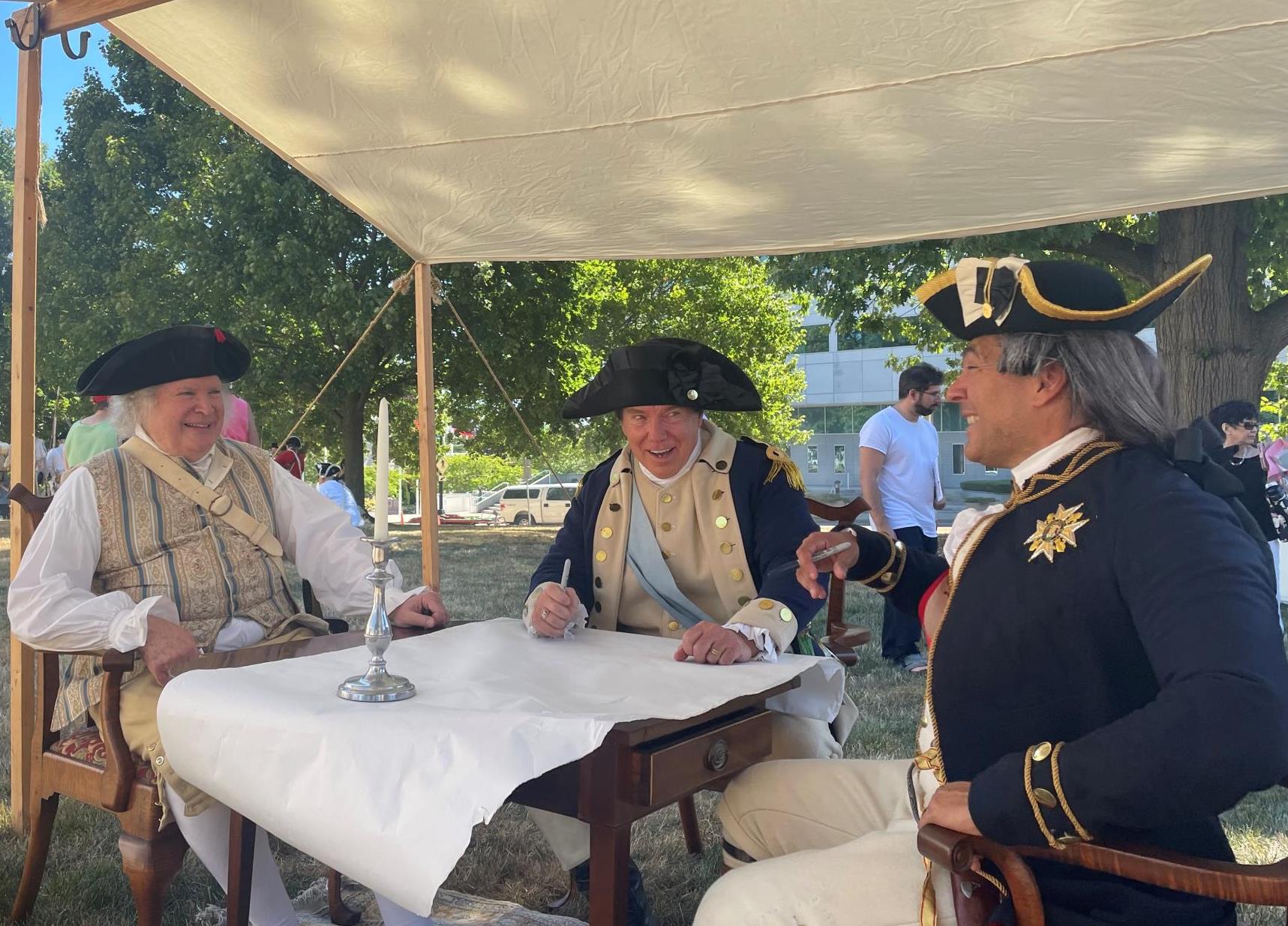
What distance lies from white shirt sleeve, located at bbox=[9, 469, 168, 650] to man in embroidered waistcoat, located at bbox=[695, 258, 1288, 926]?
1.75 meters

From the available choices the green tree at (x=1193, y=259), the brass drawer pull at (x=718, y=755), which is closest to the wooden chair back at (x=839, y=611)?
the brass drawer pull at (x=718, y=755)

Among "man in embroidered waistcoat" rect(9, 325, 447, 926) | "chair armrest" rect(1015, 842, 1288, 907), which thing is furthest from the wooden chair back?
"chair armrest" rect(1015, 842, 1288, 907)

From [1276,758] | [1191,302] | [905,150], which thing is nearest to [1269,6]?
[905,150]

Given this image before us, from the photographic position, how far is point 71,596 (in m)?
2.84

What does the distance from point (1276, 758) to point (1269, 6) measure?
244 cm

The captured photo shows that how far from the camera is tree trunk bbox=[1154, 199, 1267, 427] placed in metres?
9.33

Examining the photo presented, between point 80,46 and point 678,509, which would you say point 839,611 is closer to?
point 678,509

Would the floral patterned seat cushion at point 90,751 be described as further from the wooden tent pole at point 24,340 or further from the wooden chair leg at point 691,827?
the wooden chair leg at point 691,827

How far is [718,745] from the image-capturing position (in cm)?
217

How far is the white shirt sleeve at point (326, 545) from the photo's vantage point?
344 cm

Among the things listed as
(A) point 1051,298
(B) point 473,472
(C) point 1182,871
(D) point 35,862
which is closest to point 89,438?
(D) point 35,862

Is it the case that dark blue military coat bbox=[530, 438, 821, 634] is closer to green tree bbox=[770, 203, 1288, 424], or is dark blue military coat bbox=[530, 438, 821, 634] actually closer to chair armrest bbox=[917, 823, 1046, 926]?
chair armrest bbox=[917, 823, 1046, 926]

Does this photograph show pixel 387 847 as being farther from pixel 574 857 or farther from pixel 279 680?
pixel 574 857

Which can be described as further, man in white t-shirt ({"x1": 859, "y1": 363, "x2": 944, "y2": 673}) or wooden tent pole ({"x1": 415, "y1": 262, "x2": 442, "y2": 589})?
man in white t-shirt ({"x1": 859, "y1": 363, "x2": 944, "y2": 673})
